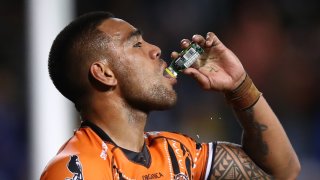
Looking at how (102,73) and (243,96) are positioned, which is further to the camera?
(243,96)

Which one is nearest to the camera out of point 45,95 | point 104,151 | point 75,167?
point 75,167

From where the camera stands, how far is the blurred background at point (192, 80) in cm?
545

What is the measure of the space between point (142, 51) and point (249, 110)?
0.58 metres

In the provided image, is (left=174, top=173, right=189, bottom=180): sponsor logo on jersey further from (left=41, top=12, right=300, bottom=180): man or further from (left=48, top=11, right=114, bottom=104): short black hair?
(left=48, top=11, right=114, bottom=104): short black hair

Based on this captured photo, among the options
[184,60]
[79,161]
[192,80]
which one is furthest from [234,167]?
[192,80]

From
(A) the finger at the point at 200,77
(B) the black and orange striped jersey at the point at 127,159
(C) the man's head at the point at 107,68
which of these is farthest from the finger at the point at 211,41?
(B) the black and orange striped jersey at the point at 127,159

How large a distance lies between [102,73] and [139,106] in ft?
0.72

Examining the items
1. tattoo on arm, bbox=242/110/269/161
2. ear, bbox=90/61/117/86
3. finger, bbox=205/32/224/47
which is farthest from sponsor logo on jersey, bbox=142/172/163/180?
finger, bbox=205/32/224/47

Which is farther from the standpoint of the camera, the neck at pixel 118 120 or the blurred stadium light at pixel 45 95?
the blurred stadium light at pixel 45 95

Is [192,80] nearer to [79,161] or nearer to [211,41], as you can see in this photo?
[211,41]

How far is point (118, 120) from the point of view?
10.4 feet

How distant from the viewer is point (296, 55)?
5820 millimetres

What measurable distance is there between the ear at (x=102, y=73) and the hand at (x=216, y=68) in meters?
0.37

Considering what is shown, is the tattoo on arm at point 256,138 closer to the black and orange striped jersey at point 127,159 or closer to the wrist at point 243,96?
the wrist at point 243,96
